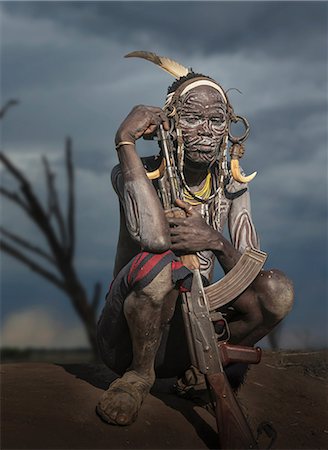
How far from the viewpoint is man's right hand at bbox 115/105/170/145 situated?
5844mm

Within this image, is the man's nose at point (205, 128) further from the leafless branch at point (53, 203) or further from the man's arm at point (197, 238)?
the leafless branch at point (53, 203)

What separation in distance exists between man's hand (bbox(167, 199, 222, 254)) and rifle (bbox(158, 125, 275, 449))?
0.07m

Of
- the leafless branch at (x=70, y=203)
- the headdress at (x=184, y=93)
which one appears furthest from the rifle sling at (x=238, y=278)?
the leafless branch at (x=70, y=203)

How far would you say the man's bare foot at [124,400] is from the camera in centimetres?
561

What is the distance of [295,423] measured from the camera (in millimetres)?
6578

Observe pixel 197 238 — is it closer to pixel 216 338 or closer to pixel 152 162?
pixel 216 338

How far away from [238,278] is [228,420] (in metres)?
1.05

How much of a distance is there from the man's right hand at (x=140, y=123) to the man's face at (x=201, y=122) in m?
0.22

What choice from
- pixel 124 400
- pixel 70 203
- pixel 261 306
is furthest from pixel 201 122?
pixel 70 203

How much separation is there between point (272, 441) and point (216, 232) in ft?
5.25

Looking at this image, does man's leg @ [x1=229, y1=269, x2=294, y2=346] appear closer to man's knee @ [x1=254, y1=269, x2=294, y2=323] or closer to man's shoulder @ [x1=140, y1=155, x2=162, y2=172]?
man's knee @ [x1=254, y1=269, x2=294, y2=323]

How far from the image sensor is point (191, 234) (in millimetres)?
5887

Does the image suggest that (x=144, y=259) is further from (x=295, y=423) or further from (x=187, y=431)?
(x=295, y=423)

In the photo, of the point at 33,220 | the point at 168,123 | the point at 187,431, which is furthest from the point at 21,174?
the point at 187,431
